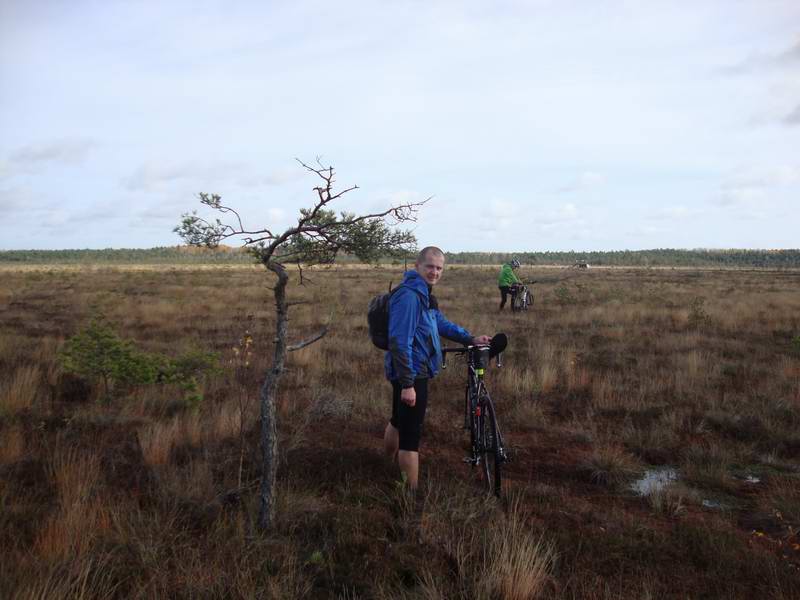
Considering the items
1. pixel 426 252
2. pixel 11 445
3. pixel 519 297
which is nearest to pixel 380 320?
pixel 426 252

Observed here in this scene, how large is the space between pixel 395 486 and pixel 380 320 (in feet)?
4.44

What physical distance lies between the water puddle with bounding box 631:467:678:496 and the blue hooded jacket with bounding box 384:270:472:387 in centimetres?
212

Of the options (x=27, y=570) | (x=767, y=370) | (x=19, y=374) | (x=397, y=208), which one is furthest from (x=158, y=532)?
(x=767, y=370)

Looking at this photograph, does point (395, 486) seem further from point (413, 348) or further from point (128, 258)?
point (128, 258)

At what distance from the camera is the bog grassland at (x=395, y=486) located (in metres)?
3.05

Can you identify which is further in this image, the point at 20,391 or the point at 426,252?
the point at 20,391

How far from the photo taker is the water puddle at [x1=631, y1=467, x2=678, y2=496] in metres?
4.60

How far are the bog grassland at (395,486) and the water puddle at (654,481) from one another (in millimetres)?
36

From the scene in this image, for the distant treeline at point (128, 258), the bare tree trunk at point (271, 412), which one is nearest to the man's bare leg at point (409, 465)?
the bare tree trunk at point (271, 412)

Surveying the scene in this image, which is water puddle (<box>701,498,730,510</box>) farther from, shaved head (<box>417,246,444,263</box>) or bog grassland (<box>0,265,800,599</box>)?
shaved head (<box>417,246,444,263</box>)

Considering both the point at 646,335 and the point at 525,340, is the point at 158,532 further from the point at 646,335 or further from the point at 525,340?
the point at 646,335

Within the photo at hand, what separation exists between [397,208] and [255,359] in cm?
693

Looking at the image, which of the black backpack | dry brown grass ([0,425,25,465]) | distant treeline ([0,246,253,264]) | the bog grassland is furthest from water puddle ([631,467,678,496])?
distant treeline ([0,246,253,264])

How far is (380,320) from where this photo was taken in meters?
4.06
